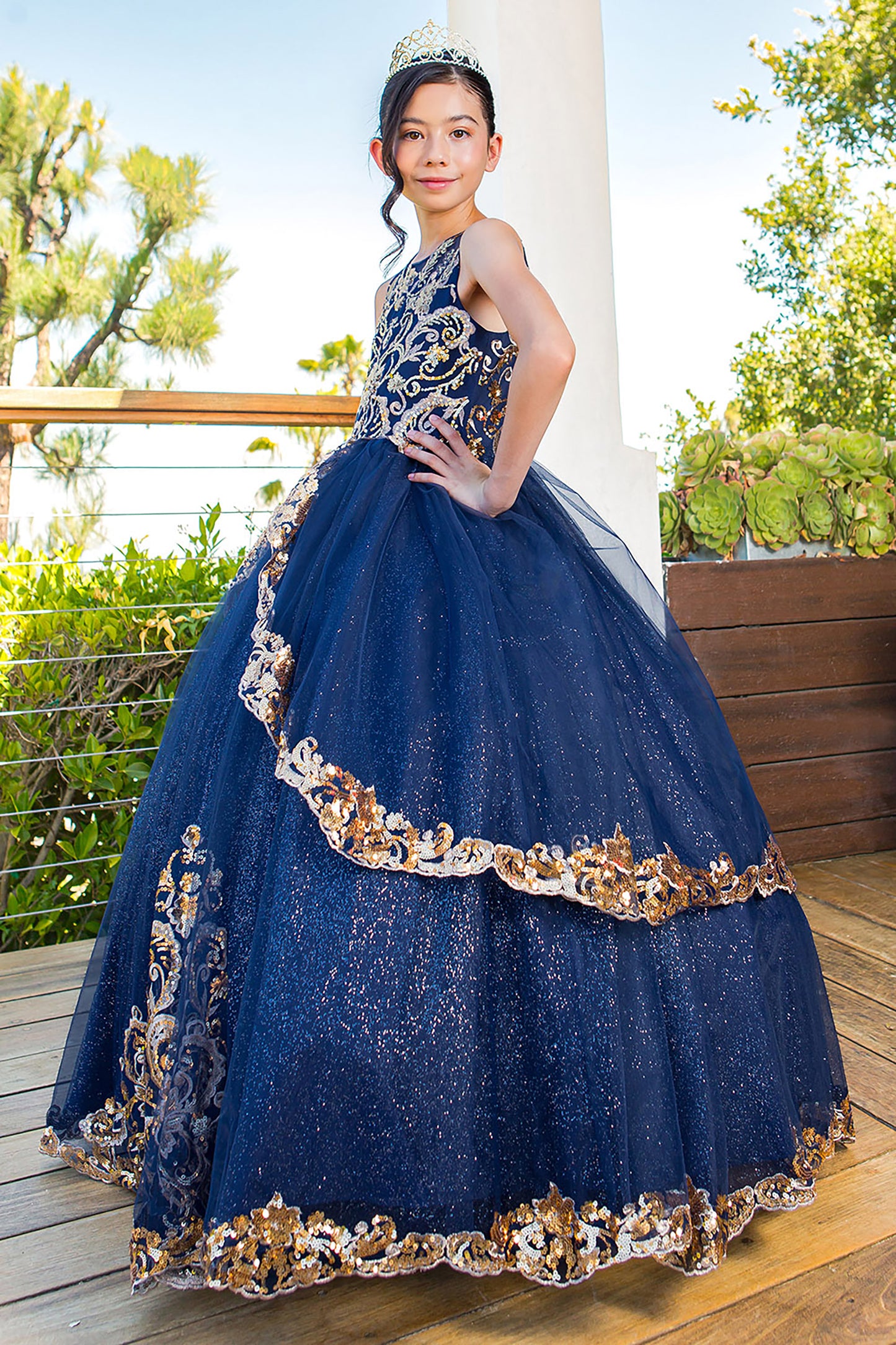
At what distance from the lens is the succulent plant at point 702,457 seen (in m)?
2.71

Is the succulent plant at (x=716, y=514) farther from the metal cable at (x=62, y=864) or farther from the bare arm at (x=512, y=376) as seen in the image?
the metal cable at (x=62, y=864)

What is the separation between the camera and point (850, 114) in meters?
Answer: 10.4

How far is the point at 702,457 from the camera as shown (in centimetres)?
271

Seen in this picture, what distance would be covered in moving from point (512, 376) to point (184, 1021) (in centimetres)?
83

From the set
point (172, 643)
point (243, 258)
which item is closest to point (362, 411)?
point (172, 643)

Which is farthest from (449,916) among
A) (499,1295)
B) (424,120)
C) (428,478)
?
(424,120)

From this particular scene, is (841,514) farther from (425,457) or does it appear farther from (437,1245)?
(437,1245)

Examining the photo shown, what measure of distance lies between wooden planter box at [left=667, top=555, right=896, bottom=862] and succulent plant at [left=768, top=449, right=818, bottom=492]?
0.69ft

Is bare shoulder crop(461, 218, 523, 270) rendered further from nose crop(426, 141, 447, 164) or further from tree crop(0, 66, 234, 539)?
tree crop(0, 66, 234, 539)

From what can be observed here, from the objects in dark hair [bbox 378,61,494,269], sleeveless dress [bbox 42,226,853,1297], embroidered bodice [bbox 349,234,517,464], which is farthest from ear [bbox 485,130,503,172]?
sleeveless dress [bbox 42,226,853,1297]

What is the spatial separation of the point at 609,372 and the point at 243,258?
17081 millimetres

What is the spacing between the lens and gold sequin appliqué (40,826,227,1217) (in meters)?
1.07

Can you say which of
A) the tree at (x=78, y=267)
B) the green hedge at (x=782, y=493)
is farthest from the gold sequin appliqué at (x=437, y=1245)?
the tree at (x=78, y=267)

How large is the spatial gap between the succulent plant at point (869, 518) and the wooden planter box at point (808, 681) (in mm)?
52
